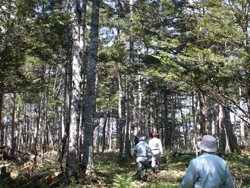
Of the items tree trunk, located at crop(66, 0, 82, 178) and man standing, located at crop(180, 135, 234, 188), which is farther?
tree trunk, located at crop(66, 0, 82, 178)

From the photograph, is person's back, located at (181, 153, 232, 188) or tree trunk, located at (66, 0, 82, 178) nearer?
person's back, located at (181, 153, 232, 188)

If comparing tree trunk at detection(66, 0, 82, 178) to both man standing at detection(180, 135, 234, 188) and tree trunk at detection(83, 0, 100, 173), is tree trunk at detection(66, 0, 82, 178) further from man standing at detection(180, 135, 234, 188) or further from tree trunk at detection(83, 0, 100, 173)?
man standing at detection(180, 135, 234, 188)

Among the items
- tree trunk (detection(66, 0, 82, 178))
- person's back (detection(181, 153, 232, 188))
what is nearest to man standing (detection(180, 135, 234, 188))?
person's back (detection(181, 153, 232, 188))

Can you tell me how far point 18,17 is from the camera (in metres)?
6.25

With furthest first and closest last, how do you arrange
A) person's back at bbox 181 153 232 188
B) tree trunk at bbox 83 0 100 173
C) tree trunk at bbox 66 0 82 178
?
tree trunk at bbox 83 0 100 173 → tree trunk at bbox 66 0 82 178 → person's back at bbox 181 153 232 188

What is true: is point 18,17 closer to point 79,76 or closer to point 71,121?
point 79,76

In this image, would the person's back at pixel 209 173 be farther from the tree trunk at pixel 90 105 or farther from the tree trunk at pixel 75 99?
the tree trunk at pixel 90 105

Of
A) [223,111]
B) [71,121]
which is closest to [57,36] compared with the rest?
[71,121]

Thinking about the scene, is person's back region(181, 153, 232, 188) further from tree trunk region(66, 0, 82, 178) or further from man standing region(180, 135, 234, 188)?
tree trunk region(66, 0, 82, 178)

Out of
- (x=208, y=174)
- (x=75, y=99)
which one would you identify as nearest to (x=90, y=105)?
(x=75, y=99)

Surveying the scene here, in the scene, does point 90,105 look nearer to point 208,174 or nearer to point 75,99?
point 75,99

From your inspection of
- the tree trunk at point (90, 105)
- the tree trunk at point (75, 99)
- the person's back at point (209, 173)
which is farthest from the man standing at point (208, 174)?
the tree trunk at point (90, 105)

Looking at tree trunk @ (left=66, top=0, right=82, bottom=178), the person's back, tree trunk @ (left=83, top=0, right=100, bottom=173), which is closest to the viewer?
the person's back

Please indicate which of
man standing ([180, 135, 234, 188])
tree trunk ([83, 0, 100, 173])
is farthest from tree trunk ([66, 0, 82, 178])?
man standing ([180, 135, 234, 188])
